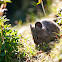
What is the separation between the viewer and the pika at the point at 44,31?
3.09 m

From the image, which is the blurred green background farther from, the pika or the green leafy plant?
the green leafy plant

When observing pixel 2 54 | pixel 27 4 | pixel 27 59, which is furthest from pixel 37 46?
pixel 27 4

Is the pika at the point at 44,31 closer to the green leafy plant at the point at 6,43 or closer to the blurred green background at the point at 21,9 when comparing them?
the green leafy plant at the point at 6,43

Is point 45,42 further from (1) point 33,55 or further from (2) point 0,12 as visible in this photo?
(2) point 0,12

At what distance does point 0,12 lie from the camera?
267 cm

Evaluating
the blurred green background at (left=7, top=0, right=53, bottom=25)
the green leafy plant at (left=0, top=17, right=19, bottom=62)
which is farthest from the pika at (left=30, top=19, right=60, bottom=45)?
the blurred green background at (left=7, top=0, right=53, bottom=25)

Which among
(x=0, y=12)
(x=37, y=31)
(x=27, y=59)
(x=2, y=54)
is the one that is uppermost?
(x=0, y=12)

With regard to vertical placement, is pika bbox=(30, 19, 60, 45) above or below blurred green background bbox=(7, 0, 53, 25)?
below

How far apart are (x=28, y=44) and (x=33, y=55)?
0.49 m

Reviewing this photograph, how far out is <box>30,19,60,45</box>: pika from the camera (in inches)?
122

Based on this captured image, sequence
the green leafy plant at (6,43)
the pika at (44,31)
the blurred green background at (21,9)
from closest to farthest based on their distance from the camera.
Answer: the green leafy plant at (6,43), the pika at (44,31), the blurred green background at (21,9)

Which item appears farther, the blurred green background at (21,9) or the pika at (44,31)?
the blurred green background at (21,9)

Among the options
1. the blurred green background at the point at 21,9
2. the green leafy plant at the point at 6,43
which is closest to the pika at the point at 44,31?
the green leafy plant at the point at 6,43

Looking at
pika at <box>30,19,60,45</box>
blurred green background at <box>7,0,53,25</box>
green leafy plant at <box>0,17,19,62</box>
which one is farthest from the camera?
blurred green background at <box>7,0,53,25</box>
